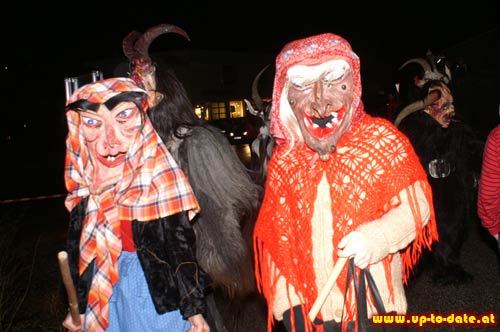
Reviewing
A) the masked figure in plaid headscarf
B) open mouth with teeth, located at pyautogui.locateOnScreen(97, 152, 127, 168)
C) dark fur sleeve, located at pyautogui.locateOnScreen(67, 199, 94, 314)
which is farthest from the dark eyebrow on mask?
the masked figure in plaid headscarf

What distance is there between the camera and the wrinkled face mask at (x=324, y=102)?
2268 millimetres

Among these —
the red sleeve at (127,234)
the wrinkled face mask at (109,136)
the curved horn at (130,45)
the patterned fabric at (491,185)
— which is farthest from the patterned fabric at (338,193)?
the curved horn at (130,45)

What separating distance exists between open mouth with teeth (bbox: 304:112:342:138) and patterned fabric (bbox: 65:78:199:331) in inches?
25.1

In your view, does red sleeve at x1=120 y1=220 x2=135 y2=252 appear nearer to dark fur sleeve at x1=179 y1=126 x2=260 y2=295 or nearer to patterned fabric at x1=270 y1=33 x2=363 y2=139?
dark fur sleeve at x1=179 y1=126 x2=260 y2=295

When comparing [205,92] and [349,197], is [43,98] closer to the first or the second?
[205,92]

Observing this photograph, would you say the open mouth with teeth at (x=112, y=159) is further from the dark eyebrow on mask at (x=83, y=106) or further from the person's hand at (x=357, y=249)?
the person's hand at (x=357, y=249)

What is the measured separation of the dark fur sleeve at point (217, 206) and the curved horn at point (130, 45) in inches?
27.7

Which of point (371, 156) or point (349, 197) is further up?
point (371, 156)

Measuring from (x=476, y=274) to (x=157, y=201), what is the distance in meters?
4.49

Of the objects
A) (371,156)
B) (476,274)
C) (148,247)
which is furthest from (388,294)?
(476,274)

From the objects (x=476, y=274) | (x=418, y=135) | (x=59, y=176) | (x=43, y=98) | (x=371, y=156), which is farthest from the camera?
(x=43, y=98)

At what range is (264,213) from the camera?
2480mm

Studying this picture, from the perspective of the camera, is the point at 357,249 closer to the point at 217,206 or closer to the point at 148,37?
the point at 217,206

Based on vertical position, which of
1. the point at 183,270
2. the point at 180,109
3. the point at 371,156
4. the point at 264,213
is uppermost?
the point at 180,109
